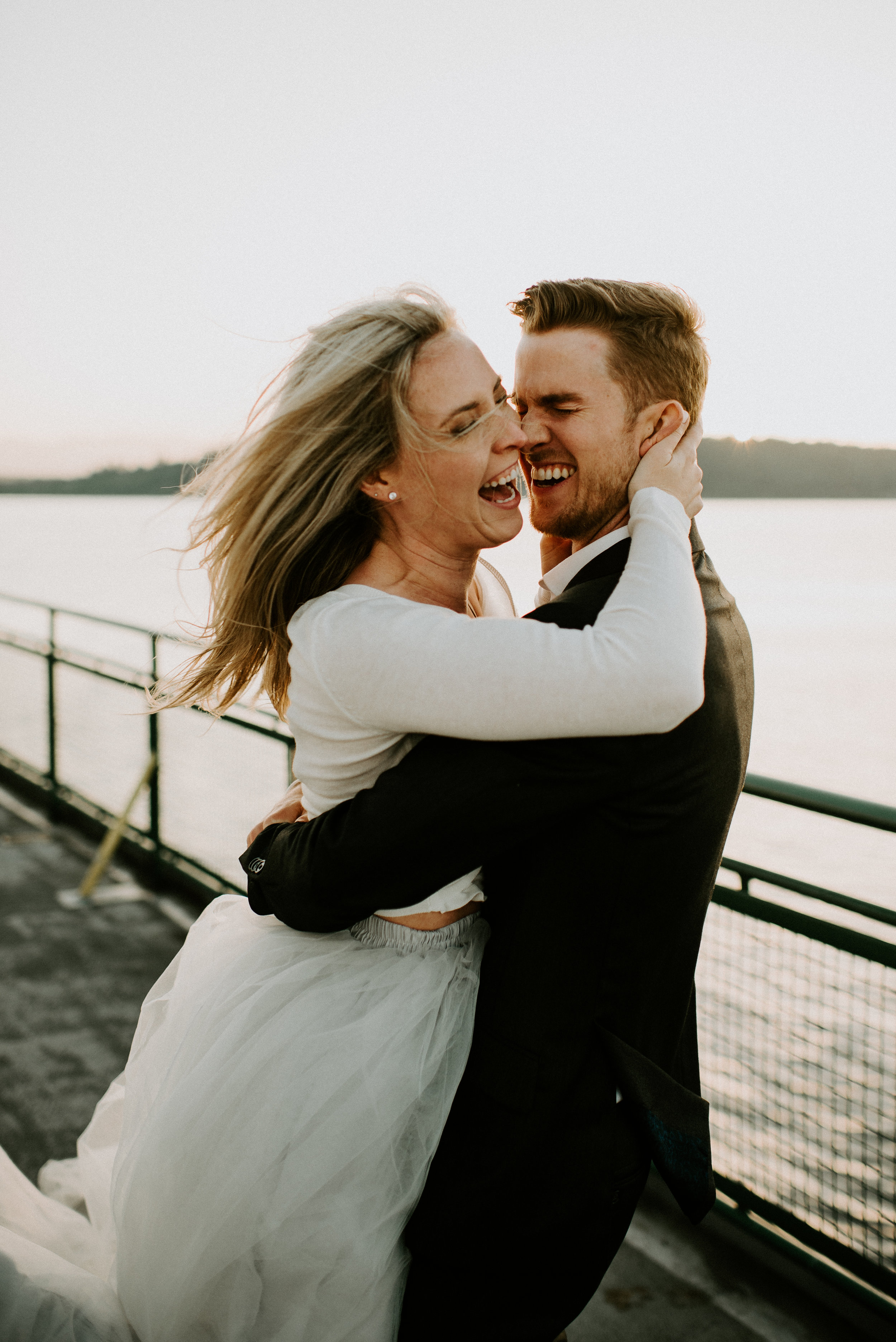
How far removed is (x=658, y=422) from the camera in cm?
182

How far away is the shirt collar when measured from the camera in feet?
5.35

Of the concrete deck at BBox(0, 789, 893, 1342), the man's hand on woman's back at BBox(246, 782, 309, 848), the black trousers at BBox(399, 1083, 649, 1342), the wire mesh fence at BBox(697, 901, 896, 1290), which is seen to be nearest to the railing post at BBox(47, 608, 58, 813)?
the concrete deck at BBox(0, 789, 893, 1342)

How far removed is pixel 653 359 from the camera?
185 centimetres

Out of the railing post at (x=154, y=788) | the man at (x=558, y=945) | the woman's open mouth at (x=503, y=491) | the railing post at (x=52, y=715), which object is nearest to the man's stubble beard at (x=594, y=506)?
the woman's open mouth at (x=503, y=491)

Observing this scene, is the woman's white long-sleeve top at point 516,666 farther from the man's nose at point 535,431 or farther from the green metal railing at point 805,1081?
the green metal railing at point 805,1081

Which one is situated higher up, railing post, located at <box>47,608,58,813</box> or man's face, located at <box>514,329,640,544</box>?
man's face, located at <box>514,329,640,544</box>

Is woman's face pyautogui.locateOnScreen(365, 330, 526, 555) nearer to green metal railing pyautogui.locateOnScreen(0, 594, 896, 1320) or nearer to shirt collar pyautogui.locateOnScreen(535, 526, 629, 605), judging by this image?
shirt collar pyautogui.locateOnScreen(535, 526, 629, 605)

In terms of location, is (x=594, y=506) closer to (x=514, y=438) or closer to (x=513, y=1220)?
(x=514, y=438)

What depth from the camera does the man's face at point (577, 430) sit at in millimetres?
1845

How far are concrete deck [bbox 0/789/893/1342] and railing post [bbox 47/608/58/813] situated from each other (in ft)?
2.25

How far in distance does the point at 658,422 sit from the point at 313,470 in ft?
2.04

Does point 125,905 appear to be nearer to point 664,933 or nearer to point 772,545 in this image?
point 664,933

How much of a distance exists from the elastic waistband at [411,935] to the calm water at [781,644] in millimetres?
736

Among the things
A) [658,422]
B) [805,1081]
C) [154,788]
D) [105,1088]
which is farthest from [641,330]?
[154,788]
